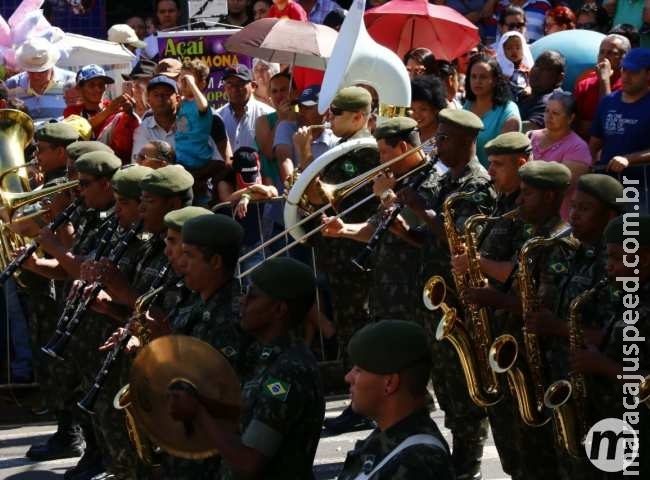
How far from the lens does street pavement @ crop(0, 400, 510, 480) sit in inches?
361

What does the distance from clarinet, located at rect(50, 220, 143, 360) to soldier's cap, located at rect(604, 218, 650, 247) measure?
2817 mm

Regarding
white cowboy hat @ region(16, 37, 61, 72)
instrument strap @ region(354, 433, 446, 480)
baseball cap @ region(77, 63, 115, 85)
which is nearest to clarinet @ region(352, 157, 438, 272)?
instrument strap @ region(354, 433, 446, 480)

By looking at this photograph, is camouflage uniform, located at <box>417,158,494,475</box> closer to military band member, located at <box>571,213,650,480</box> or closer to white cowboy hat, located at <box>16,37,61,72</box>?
military band member, located at <box>571,213,650,480</box>

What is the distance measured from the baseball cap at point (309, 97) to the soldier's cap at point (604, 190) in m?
4.52

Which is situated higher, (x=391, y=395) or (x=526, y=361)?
(x=391, y=395)

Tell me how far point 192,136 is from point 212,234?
4.63 metres

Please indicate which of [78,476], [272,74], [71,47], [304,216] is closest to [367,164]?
[304,216]

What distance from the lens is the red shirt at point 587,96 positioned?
11055mm

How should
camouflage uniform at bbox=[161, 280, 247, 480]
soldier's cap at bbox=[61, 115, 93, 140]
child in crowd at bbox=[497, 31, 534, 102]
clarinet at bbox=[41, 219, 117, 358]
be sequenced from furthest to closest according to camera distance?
1. child in crowd at bbox=[497, 31, 534, 102]
2. soldier's cap at bbox=[61, 115, 93, 140]
3. clarinet at bbox=[41, 219, 117, 358]
4. camouflage uniform at bbox=[161, 280, 247, 480]

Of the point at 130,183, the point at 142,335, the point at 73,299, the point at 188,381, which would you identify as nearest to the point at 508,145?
the point at 130,183

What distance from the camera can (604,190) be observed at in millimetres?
7035

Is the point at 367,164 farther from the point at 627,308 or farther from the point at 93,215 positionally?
the point at 627,308

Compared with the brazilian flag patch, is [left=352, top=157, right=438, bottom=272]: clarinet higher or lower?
lower

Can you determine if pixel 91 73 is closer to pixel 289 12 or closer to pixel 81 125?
pixel 81 125
